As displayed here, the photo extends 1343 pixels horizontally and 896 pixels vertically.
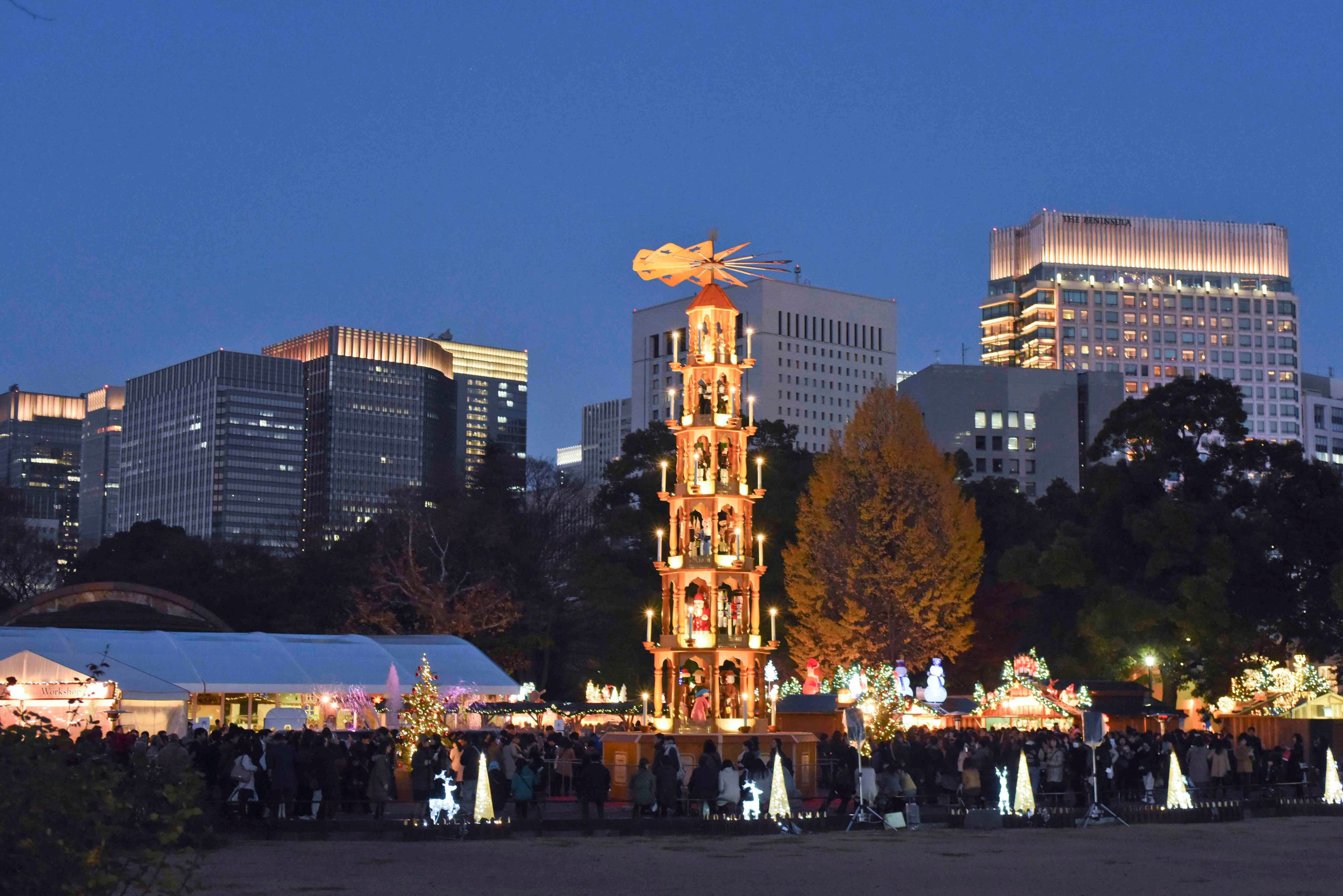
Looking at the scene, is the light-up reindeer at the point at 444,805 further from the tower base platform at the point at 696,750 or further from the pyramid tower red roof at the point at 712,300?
the pyramid tower red roof at the point at 712,300

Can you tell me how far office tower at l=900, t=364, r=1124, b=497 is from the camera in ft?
384

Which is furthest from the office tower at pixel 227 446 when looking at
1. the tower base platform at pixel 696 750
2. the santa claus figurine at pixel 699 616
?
the santa claus figurine at pixel 699 616

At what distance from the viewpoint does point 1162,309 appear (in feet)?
534

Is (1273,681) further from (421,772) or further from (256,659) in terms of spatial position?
(256,659)

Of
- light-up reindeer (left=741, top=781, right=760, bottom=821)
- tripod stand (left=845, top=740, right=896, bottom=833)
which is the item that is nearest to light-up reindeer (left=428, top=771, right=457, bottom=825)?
light-up reindeer (left=741, top=781, right=760, bottom=821)

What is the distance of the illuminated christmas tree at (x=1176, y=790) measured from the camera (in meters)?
24.7

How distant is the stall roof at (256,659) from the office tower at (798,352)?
99.7 meters

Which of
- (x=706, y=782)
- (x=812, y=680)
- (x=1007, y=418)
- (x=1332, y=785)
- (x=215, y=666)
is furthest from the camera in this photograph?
(x=1007, y=418)

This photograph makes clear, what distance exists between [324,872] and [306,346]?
178452 mm

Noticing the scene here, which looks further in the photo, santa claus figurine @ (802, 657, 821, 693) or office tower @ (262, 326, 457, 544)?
office tower @ (262, 326, 457, 544)

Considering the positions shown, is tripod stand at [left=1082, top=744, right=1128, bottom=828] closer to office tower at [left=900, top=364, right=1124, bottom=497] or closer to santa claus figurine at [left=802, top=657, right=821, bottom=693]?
santa claus figurine at [left=802, top=657, right=821, bottom=693]

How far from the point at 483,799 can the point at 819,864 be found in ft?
19.0

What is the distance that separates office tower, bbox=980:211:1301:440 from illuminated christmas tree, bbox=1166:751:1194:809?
139482 millimetres

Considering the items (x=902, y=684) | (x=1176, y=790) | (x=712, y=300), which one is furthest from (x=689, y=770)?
(x=902, y=684)
